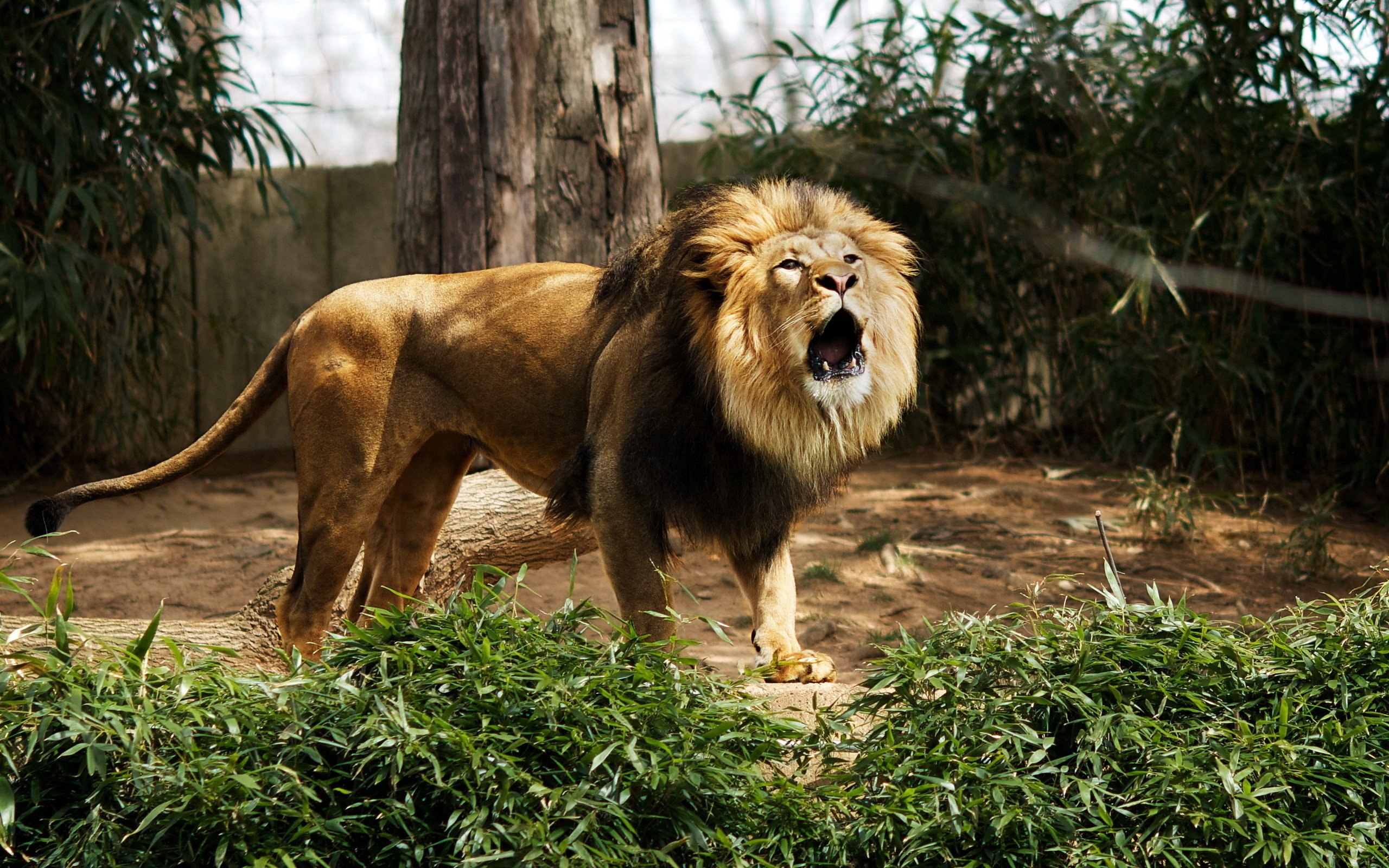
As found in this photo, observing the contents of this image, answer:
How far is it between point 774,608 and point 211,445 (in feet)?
5.19

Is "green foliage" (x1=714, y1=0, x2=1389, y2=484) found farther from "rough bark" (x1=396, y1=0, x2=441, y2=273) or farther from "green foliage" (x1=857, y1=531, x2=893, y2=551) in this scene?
"rough bark" (x1=396, y1=0, x2=441, y2=273)

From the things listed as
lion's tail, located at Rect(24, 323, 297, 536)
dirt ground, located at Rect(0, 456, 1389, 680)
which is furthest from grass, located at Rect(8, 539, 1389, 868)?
dirt ground, located at Rect(0, 456, 1389, 680)

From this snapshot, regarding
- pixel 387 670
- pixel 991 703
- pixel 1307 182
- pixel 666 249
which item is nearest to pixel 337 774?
pixel 387 670

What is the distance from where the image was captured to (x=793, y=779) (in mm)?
2129

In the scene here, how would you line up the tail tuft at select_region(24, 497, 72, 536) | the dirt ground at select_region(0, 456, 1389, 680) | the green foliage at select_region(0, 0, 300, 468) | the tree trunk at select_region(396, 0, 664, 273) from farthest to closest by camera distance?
1. the green foliage at select_region(0, 0, 300, 468)
2. the dirt ground at select_region(0, 456, 1389, 680)
3. the tree trunk at select_region(396, 0, 664, 273)
4. the tail tuft at select_region(24, 497, 72, 536)

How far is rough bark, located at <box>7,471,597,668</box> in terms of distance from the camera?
3.77 metres

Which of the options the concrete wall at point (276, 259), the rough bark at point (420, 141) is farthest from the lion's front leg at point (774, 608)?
the concrete wall at point (276, 259)

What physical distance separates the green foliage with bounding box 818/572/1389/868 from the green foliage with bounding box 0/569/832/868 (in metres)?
0.19

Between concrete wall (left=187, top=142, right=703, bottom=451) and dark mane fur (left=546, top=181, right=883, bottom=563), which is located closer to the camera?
dark mane fur (left=546, top=181, right=883, bottom=563)

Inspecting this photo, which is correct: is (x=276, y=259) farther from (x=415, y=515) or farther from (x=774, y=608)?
(x=774, y=608)

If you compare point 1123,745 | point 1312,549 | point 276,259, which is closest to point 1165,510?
point 1312,549

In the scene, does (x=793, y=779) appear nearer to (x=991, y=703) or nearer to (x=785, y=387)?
(x=991, y=703)

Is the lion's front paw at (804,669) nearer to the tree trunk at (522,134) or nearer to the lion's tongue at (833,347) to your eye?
the lion's tongue at (833,347)

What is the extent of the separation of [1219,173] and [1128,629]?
13.9 ft
